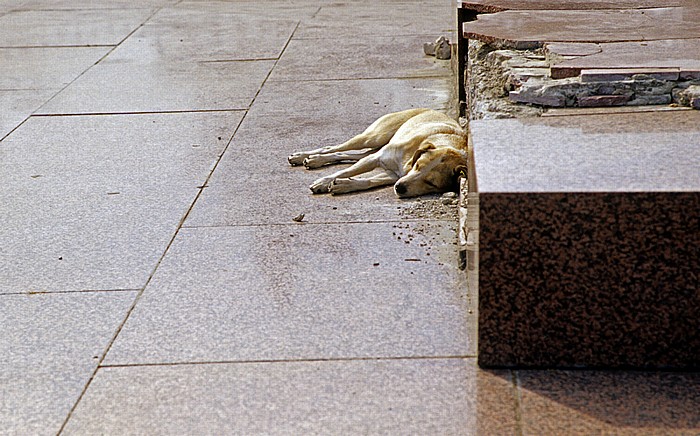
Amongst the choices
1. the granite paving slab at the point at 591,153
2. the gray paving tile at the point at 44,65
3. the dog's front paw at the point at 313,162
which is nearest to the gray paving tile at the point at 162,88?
the gray paving tile at the point at 44,65

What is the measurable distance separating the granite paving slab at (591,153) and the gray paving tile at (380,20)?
6.17 m

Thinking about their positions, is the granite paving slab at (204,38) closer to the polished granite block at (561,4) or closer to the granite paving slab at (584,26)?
the polished granite block at (561,4)

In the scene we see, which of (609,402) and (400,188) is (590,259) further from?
(400,188)

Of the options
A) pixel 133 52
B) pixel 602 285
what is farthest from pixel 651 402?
pixel 133 52

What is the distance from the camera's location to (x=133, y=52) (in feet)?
35.4

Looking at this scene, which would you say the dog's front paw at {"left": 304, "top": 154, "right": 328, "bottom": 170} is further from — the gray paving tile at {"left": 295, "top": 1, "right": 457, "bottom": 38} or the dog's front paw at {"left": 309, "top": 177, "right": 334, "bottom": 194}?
the gray paving tile at {"left": 295, "top": 1, "right": 457, "bottom": 38}

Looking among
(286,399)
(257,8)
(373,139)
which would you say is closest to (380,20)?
(257,8)

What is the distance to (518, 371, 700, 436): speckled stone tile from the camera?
3.38 meters

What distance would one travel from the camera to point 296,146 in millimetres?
7031

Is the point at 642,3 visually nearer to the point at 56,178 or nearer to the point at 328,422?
the point at 56,178

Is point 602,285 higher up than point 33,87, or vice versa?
point 602,285

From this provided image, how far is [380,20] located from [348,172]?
21.2 feet

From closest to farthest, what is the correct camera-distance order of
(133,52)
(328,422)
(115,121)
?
(328,422)
(115,121)
(133,52)

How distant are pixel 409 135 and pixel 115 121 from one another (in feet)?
9.90
